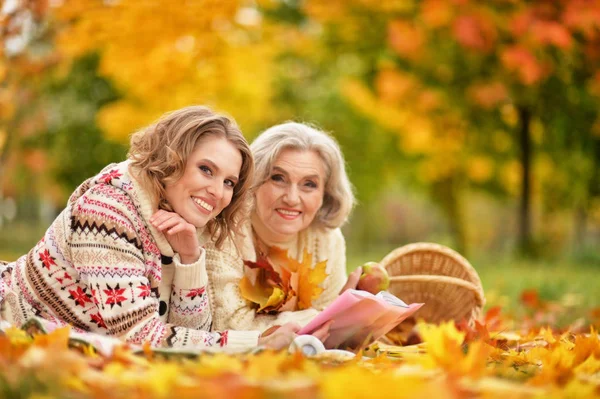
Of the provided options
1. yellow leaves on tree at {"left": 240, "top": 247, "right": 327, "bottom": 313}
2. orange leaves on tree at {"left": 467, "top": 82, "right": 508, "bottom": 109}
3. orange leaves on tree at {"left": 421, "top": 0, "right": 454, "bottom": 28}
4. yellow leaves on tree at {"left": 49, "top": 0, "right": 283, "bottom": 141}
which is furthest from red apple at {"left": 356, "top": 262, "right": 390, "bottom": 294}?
orange leaves on tree at {"left": 467, "top": 82, "right": 508, "bottom": 109}

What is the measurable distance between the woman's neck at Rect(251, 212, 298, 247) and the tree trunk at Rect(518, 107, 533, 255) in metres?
8.03

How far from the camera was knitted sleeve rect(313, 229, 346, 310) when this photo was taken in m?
4.12

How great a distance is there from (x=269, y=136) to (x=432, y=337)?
196 cm

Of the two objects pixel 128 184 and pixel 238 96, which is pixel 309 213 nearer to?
pixel 128 184

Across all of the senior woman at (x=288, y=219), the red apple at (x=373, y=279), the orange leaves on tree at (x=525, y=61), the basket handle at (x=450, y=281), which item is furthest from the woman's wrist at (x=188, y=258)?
the orange leaves on tree at (x=525, y=61)

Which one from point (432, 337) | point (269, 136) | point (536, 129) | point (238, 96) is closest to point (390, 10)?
point (536, 129)

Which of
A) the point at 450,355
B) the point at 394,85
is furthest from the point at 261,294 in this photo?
the point at 394,85

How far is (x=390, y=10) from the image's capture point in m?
10.2

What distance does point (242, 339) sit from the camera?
2.90 m

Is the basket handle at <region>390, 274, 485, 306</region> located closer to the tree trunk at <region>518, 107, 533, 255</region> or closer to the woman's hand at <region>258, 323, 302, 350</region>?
the woman's hand at <region>258, 323, 302, 350</region>

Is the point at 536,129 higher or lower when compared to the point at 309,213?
higher

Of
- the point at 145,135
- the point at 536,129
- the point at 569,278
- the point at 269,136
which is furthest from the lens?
the point at 536,129

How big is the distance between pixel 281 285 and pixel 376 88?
28.6 ft

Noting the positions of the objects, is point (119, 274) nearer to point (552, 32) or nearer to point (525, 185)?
point (552, 32)
